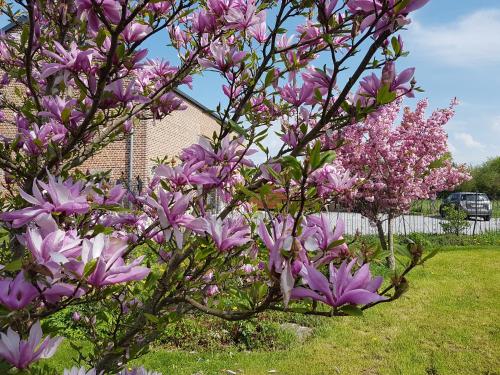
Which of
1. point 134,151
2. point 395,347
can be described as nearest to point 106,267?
point 395,347

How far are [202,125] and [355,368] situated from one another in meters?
20.9

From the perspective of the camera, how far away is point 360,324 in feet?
20.6

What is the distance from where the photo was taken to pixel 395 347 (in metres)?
5.29

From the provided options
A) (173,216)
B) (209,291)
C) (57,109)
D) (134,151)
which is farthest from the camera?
(134,151)

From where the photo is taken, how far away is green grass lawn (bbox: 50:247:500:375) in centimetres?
466

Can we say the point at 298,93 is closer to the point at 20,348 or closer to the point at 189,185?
the point at 189,185

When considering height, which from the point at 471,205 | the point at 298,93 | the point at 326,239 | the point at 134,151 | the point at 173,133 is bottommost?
the point at 326,239

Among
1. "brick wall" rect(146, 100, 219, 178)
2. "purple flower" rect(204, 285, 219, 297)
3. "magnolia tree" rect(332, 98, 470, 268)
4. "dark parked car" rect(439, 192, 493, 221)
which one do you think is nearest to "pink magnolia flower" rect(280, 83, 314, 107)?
"purple flower" rect(204, 285, 219, 297)

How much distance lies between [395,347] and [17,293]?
200 inches

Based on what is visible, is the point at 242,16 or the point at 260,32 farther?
the point at 260,32

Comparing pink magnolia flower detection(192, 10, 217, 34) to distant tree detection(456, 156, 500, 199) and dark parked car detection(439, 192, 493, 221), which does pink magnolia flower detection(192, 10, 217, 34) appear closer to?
dark parked car detection(439, 192, 493, 221)

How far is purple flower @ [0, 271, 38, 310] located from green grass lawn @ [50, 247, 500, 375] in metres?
3.74

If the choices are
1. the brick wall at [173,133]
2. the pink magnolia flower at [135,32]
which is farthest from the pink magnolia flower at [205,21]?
the brick wall at [173,133]

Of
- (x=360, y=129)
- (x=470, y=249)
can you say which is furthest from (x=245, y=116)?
(x=470, y=249)
